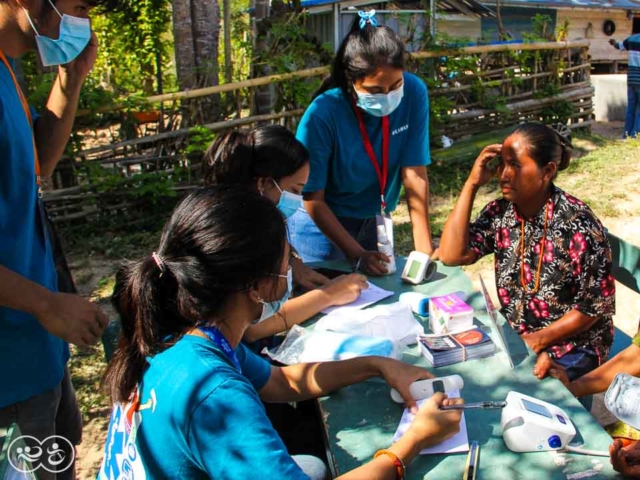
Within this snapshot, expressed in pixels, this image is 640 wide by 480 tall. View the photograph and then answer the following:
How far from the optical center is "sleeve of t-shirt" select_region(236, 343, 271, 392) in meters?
1.78

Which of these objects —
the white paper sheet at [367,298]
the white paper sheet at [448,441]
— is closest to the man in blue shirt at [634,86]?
the white paper sheet at [367,298]

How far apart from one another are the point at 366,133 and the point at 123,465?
1981mm

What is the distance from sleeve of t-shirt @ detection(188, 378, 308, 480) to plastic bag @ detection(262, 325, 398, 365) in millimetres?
747

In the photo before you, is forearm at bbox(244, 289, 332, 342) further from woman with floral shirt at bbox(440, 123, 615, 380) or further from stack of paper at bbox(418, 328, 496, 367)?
woman with floral shirt at bbox(440, 123, 615, 380)

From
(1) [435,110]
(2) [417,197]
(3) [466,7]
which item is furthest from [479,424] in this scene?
(3) [466,7]

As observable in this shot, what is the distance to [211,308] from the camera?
4.55 feet

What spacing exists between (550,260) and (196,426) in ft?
5.66

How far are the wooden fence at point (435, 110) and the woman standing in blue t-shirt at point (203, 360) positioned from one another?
14.3ft

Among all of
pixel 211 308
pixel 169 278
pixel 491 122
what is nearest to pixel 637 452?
pixel 211 308

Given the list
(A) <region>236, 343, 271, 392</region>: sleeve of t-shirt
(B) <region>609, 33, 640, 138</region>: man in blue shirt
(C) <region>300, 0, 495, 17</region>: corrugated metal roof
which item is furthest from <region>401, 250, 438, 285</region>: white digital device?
(C) <region>300, 0, 495, 17</region>: corrugated metal roof

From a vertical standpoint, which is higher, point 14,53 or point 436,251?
point 14,53

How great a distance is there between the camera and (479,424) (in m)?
1.61

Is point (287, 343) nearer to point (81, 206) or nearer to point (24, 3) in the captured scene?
point (24, 3)

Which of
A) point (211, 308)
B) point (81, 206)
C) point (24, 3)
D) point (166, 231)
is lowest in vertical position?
point (81, 206)
